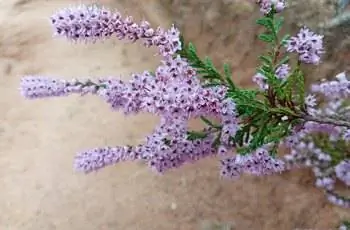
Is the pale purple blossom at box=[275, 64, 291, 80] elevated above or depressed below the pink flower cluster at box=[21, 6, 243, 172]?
above

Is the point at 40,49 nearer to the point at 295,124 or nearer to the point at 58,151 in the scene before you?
the point at 58,151

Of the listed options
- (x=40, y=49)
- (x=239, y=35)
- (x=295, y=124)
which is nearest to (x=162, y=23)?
(x=239, y=35)

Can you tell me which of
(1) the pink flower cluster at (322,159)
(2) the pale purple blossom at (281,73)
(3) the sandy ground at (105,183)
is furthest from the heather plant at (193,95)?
(3) the sandy ground at (105,183)

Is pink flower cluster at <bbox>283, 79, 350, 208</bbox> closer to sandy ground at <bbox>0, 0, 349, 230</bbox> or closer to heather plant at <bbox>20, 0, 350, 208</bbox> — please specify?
sandy ground at <bbox>0, 0, 349, 230</bbox>

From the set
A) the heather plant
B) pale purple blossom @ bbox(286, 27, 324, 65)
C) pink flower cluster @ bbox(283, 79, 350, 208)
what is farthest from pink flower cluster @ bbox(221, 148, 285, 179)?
pink flower cluster @ bbox(283, 79, 350, 208)

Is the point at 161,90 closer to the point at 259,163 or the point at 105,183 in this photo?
the point at 259,163

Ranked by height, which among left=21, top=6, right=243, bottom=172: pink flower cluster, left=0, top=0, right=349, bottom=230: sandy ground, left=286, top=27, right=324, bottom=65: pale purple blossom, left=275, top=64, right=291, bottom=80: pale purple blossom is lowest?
left=0, top=0, right=349, bottom=230: sandy ground

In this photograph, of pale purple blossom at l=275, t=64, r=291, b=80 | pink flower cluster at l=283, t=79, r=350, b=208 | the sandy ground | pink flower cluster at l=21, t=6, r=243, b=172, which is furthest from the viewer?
the sandy ground
